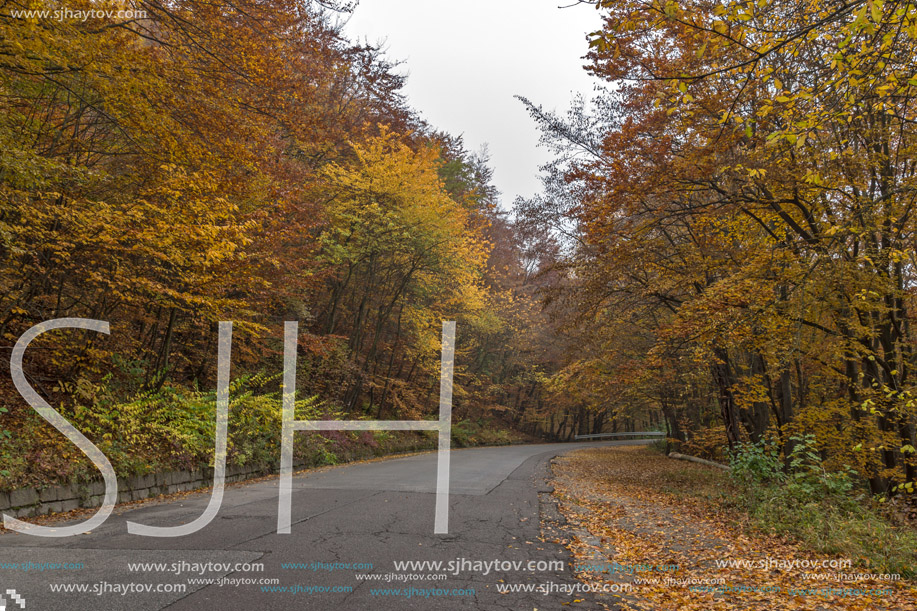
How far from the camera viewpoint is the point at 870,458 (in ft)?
33.4

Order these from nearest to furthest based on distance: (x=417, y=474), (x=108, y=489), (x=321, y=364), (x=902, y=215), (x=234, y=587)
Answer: (x=234, y=587) → (x=108, y=489) → (x=902, y=215) → (x=417, y=474) → (x=321, y=364)

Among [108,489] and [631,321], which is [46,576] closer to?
[108,489]

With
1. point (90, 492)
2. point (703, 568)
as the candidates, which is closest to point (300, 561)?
point (703, 568)

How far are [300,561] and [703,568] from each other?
12.6 ft

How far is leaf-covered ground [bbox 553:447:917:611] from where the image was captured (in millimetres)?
4200

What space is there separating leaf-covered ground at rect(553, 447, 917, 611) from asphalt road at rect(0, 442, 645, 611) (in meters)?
0.49

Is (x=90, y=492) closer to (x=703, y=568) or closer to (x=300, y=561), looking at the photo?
(x=300, y=561)

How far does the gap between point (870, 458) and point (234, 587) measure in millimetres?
11795

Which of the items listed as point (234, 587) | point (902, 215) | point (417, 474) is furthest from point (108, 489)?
point (902, 215)

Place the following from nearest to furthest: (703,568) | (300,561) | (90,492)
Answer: (300,561), (703,568), (90,492)

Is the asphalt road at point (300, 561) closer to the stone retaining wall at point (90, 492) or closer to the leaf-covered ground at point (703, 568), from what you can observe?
the leaf-covered ground at point (703, 568)

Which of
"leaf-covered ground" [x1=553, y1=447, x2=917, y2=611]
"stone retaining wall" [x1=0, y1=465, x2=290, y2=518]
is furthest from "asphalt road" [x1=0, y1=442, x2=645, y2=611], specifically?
"stone retaining wall" [x1=0, y1=465, x2=290, y2=518]

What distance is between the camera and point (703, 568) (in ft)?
16.3

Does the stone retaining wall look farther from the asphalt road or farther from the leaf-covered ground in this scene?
the leaf-covered ground
